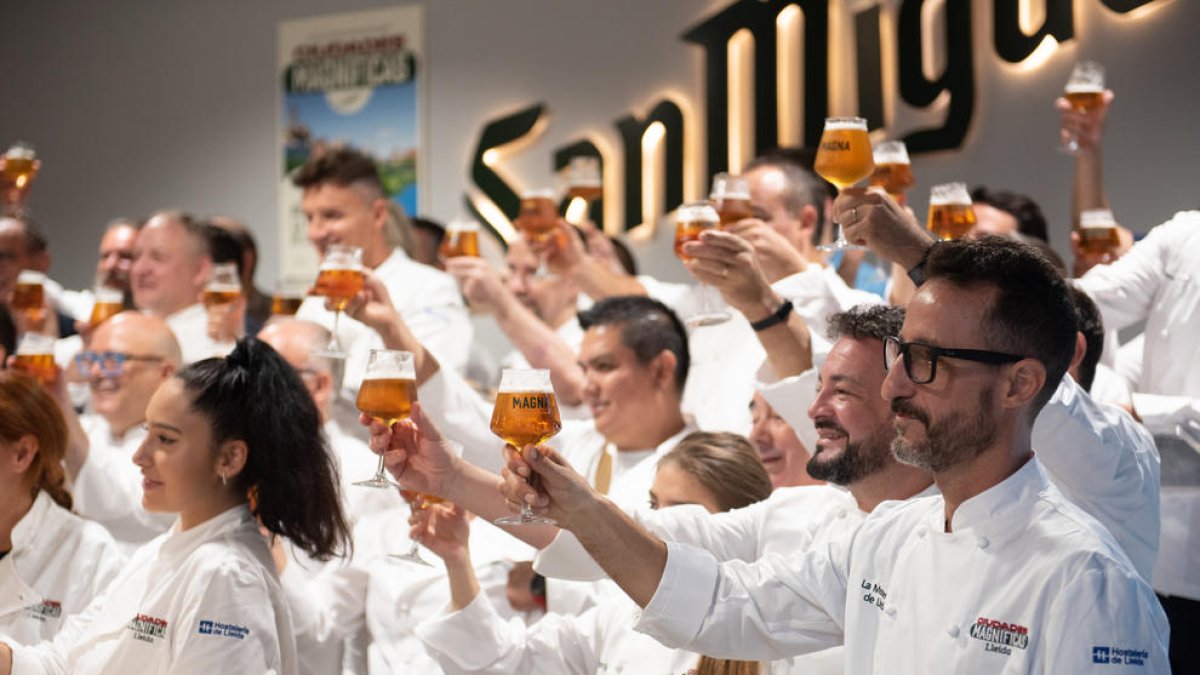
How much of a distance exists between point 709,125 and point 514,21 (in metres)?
1.36

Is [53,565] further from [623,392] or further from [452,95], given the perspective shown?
[452,95]

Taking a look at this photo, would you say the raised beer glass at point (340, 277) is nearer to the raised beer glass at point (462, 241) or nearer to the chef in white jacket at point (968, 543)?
the raised beer glass at point (462, 241)

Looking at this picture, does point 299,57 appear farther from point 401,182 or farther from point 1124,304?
point 1124,304

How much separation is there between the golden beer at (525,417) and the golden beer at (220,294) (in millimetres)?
2601

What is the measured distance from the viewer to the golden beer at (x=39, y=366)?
4.39m

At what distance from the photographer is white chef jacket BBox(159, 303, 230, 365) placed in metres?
5.60

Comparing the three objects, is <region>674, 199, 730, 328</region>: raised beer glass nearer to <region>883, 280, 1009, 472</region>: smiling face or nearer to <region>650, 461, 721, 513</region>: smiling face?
<region>650, 461, 721, 513</region>: smiling face

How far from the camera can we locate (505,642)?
10.9 ft

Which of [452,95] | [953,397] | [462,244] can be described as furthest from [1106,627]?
[452,95]

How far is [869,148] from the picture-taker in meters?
3.09

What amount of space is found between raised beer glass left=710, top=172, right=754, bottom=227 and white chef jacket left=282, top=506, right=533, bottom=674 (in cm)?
101

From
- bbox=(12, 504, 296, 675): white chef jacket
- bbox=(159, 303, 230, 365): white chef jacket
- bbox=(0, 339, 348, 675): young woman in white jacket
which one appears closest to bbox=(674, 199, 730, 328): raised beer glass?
bbox=(0, 339, 348, 675): young woman in white jacket

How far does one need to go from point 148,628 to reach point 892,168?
6.40 ft

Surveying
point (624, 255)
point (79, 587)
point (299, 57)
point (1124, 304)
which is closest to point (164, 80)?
point (299, 57)
